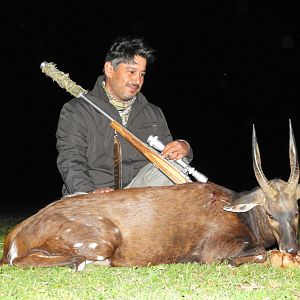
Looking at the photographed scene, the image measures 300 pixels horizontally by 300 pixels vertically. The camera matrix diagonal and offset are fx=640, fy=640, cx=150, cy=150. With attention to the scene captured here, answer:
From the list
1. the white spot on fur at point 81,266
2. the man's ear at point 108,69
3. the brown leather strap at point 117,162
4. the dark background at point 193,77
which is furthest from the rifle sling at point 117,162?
the dark background at point 193,77

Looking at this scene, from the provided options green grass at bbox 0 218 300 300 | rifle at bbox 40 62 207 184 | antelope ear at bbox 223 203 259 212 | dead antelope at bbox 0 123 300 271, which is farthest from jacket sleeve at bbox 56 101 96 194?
antelope ear at bbox 223 203 259 212

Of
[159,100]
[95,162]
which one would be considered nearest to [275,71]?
[159,100]

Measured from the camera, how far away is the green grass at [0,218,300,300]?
4434 mm

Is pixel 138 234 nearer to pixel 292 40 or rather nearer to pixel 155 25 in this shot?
pixel 292 40

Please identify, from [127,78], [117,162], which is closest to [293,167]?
[117,162]

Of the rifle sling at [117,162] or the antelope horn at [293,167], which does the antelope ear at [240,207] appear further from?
the rifle sling at [117,162]

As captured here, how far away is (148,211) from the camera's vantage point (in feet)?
19.3

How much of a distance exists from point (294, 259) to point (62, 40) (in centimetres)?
6165

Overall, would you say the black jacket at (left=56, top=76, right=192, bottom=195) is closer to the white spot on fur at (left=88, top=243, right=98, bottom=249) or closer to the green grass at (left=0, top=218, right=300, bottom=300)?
the white spot on fur at (left=88, top=243, right=98, bottom=249)

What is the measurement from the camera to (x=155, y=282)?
4.81 metres

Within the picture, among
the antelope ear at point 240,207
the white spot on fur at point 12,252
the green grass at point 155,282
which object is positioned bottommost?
the green grass at point 155,282

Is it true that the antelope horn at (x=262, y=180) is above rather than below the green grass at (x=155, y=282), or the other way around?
above

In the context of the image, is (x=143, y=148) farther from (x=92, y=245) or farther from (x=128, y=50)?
(x=92, y=245)

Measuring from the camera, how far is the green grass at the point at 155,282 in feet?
14.5
